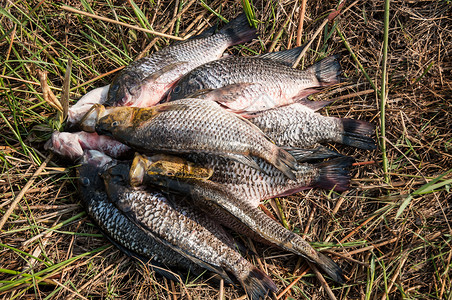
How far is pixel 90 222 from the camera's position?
306cm

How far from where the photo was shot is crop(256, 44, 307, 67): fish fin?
11.3 ft

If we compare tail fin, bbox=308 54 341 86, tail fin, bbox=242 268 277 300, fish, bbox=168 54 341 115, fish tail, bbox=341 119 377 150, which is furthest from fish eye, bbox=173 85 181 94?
tail fin, bbox=242 268 277 300

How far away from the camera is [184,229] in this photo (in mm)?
2809

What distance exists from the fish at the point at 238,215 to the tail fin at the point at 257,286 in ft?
0.98

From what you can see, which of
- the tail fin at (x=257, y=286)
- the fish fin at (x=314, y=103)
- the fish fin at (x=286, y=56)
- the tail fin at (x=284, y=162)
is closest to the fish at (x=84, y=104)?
the fish fin at (x=286, y=56)

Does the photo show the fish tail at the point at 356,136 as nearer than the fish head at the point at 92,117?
No

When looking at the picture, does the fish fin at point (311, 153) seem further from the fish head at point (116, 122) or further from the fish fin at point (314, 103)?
the fish head at point (116, 122)

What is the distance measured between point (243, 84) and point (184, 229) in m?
1.32

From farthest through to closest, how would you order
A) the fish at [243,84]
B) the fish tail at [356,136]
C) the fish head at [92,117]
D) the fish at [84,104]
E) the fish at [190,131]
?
the fish tail at [356,136] → the fish at [84,104] → the fish at [243,84] → the fish head at [92,117] → the fish at [190,131]

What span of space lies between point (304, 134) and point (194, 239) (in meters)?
1.32

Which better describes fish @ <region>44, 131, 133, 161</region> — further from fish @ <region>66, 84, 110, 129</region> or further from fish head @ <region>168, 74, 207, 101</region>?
fish head @ <region>168, 74, 207, 101</region>

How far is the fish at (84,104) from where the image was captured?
312cm

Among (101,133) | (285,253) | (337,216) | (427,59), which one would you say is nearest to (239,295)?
(285,253)

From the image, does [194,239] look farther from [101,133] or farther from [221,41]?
[221,41]
